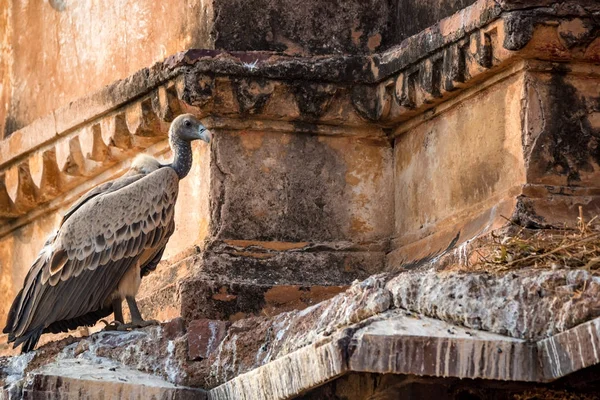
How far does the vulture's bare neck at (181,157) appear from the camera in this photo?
45.2 ft

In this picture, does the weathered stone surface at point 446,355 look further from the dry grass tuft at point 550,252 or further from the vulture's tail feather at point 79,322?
the vulture's tail feather at point 79,322

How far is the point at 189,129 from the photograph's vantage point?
13664 mm

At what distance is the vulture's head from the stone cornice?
0.18 metres

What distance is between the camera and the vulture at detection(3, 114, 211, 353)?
44.6 ft

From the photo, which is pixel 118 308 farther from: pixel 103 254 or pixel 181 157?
pixel 181 157

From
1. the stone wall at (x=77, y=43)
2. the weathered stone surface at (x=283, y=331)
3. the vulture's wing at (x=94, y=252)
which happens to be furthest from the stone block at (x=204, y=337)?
the stone wall at (x=77, y=43)

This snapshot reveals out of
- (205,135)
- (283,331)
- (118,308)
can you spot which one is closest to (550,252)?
(283,331)

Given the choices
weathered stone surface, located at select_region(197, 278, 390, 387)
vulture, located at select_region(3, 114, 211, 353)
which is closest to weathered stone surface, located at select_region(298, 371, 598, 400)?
weathered stone surface, located at select_region(197, 278, 390, 387)

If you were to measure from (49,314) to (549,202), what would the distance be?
3.05 meters

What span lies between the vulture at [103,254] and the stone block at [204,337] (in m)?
1.17

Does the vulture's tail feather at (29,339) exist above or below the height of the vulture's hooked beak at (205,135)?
below

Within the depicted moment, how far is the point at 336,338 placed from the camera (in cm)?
1057

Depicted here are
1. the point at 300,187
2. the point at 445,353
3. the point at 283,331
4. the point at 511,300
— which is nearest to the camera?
the point at 445,353

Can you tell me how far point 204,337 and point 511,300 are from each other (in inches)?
90.7
